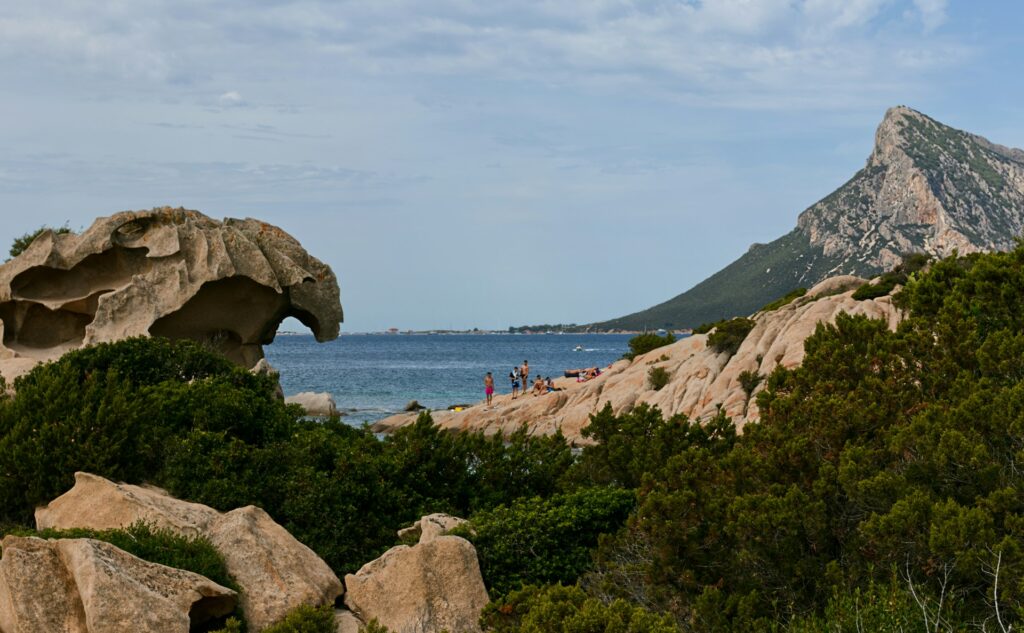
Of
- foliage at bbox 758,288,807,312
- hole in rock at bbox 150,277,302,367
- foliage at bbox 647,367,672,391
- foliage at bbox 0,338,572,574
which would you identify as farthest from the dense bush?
foliage at bbox 758,288,807,312

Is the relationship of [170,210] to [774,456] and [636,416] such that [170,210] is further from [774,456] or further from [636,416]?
[774,456]

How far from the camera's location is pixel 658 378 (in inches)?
1634

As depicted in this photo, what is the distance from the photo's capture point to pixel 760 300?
142750 mm

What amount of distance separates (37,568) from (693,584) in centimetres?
620

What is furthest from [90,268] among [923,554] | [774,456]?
[923,554]

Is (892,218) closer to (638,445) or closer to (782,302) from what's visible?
(782,302)

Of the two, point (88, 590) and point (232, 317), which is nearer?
point (88, 590)

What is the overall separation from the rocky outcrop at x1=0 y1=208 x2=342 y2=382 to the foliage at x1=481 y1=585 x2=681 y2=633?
1742 centimetres

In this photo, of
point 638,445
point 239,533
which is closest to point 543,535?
point 638,445

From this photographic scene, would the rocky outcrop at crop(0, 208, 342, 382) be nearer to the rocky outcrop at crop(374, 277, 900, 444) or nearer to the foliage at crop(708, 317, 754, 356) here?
the rocky outcrop at crop(374, 277, 900, 444)

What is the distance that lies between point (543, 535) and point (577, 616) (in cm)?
387

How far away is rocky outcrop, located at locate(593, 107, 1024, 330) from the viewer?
133m

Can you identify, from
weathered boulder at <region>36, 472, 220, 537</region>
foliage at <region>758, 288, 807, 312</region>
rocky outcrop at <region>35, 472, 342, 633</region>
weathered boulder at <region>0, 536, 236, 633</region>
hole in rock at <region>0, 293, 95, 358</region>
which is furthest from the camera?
foliage at <region>758, 288, 807, 312</region>

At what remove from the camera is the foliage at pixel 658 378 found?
41.5 meters
